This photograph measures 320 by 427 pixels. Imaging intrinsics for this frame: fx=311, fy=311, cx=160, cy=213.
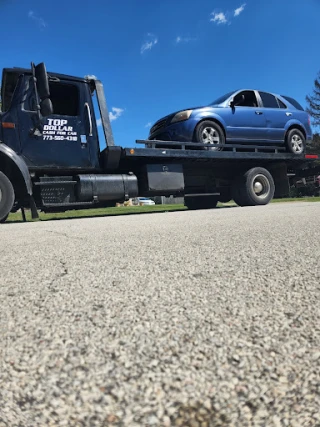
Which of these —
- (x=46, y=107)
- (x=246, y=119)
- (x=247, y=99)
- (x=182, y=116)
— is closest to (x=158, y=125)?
(x=182, y=116)

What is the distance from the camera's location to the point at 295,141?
846 centimetres

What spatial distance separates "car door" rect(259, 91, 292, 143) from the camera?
314 inches

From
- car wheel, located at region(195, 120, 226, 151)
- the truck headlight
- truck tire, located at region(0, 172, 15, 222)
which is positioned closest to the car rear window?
car wheel, located at region(195, 120, 226, 151)

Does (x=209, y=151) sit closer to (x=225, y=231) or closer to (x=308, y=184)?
(x=308, y=184)

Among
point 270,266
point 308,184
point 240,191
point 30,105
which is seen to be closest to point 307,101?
point 308,184

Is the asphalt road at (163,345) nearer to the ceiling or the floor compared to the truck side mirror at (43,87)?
nearer to the floor

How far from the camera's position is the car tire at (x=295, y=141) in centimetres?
835

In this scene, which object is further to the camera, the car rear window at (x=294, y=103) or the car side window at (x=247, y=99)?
the car rear window at (x=294, y=103)

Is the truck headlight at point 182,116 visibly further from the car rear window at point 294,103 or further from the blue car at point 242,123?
the car rear window at point 294,103

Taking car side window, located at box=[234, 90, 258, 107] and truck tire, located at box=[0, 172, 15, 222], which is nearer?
truck tire, located at box=[0, 172, 15, 222]

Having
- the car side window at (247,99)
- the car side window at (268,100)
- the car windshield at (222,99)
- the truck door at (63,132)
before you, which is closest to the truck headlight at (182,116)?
the car windshield at (222,99)

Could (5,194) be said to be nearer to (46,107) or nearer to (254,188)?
(46,107)

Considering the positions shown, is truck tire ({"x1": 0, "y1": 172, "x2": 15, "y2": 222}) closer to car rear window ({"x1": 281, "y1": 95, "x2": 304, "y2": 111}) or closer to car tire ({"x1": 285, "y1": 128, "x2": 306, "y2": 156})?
car tire ({"x1": 285, "y1": 128, "x2": 306, "y2": 156})

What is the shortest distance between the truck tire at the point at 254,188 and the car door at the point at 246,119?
896 mm
